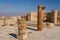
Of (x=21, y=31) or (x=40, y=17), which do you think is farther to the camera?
(x=40, y=17)

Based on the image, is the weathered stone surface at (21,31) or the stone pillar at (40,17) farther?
the stone pillar at (40,17)

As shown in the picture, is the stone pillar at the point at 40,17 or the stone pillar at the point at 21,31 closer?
the stone pillar at the point at 21,31

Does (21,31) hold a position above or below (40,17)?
below

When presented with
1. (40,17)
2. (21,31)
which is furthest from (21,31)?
(40,17)

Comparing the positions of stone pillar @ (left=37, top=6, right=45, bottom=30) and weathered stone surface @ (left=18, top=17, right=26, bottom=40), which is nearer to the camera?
weathered stone surface @ (left=18, top=17, right=26, bottom=40)

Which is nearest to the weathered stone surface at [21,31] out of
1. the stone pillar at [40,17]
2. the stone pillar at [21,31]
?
the stone pillar at [21,31]

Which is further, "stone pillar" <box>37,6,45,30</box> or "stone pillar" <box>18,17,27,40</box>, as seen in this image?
"stone pillar" <box>37,6,45,30</box>

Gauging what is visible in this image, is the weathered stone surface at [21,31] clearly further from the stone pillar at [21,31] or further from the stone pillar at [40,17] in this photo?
the stone pillar at [40,17]

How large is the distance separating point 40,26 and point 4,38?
6.19m

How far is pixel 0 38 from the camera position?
35.9ft

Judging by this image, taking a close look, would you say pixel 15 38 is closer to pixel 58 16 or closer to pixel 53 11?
pixel 53 11

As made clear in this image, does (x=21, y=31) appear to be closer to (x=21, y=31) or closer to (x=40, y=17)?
(x=21, y=31)

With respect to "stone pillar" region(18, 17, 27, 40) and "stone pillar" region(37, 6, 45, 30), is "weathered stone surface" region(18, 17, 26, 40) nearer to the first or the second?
"stone pillar" region(18, 17, 27, 40)

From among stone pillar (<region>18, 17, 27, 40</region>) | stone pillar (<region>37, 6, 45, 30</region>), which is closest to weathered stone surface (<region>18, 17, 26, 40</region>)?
stone pillar (<region>18, 17, 27, 40</region>)
